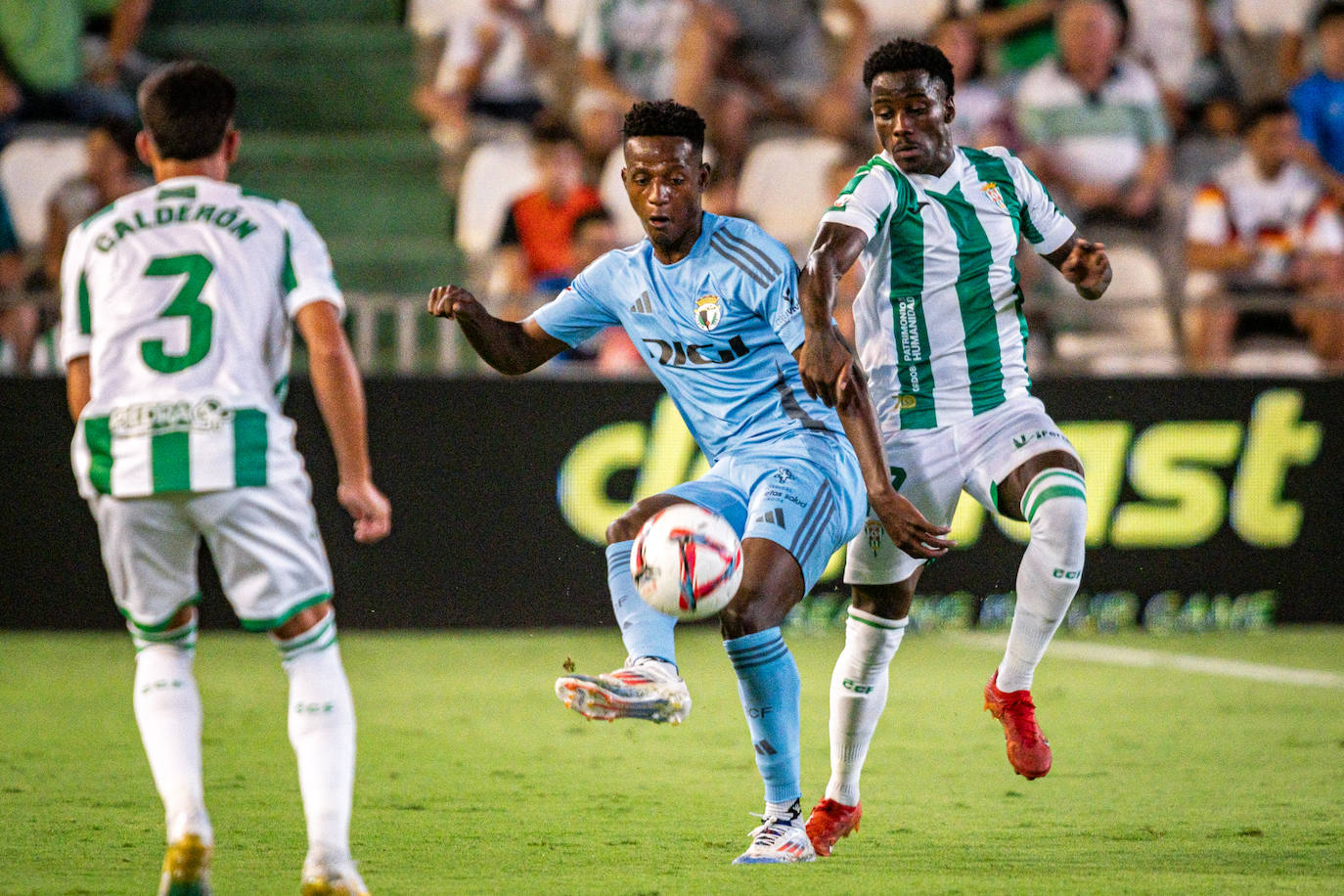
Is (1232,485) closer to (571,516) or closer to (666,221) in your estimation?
(571,516)

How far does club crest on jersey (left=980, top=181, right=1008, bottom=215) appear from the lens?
5.95 meters

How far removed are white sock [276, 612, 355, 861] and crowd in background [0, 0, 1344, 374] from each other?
6246 millimetres

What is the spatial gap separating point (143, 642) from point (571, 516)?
20.7ft

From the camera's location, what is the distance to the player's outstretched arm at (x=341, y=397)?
430 centimetres

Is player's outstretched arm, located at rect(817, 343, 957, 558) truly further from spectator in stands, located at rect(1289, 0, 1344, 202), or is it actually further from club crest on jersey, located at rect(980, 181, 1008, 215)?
spectator in stands, located at rect(1289, 0, 1344, 202)

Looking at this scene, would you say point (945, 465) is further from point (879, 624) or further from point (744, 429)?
point (744, 429)

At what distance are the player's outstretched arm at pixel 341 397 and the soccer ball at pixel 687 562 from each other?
3.47 ft

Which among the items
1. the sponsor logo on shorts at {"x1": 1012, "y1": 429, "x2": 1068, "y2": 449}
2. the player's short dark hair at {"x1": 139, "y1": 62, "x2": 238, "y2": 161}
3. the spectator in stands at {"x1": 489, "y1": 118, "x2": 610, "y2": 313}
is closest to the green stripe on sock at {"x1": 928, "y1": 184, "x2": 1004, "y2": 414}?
the sponsor logo on shorts at {"x1": 1012, "y1": 429, "x2": 1068, "y2": 449}

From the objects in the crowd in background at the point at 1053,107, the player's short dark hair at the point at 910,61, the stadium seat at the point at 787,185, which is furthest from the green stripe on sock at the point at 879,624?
the stadium seat at the point at 787,185

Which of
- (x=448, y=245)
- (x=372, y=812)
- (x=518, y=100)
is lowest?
(x=372, y=812)

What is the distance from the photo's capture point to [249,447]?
14.1 ft

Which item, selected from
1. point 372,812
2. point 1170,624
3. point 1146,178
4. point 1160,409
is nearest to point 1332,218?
point 1146,178

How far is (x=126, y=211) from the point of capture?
440cm

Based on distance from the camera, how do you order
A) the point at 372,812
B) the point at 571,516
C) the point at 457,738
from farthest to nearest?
the point at 571,516 < the point at 457,738 < the point at 372,812
